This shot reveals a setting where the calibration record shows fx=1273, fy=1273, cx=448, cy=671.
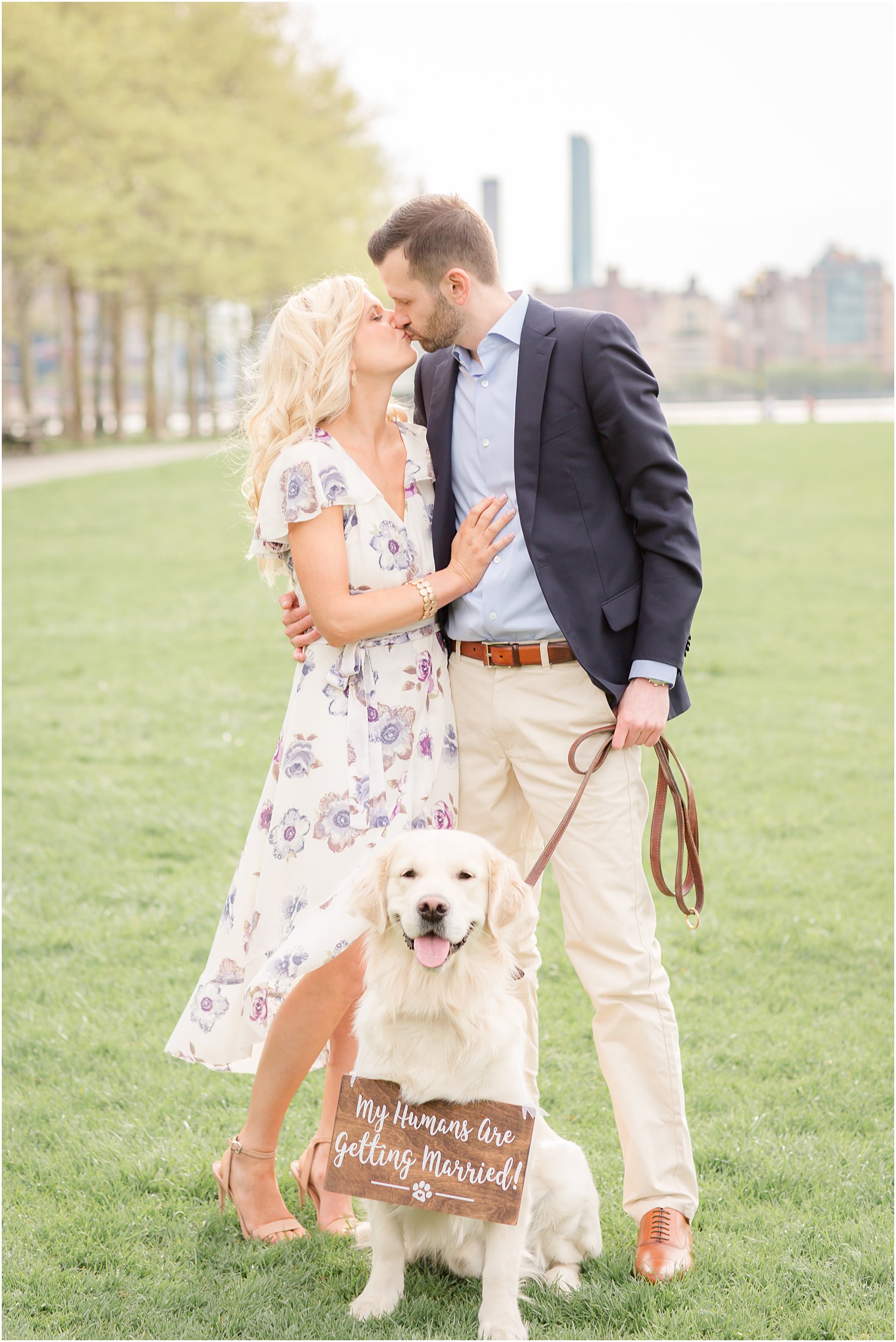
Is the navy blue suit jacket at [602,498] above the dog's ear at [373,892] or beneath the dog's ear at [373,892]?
above

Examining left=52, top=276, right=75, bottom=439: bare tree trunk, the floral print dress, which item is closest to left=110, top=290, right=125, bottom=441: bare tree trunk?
left=52, top=276, right=75, bottom=439: bare tree trunk

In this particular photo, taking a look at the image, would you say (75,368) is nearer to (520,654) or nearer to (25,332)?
(25,332)

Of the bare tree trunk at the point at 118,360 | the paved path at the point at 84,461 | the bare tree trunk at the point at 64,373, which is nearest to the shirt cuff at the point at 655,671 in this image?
the paved path at the point at 84,461

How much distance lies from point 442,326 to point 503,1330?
247 cm

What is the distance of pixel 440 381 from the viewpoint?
3531 millimetres

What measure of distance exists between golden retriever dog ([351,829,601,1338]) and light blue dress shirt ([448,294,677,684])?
2.04ft

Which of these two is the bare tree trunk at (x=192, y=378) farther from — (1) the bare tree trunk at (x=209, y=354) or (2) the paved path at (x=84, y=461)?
(2) the paved path at (x=84, y=461)

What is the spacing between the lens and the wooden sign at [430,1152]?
285 centimetres

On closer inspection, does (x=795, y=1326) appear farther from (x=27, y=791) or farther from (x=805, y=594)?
(x=805, y=594)

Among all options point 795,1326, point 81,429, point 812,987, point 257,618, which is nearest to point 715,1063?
point 812,987

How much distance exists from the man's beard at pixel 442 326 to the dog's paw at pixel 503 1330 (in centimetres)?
241

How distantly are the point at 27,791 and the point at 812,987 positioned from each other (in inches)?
182

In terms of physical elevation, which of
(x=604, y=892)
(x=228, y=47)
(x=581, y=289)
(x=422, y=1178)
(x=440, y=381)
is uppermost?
(x=228, y=47)

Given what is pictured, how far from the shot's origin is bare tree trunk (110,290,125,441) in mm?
34469
